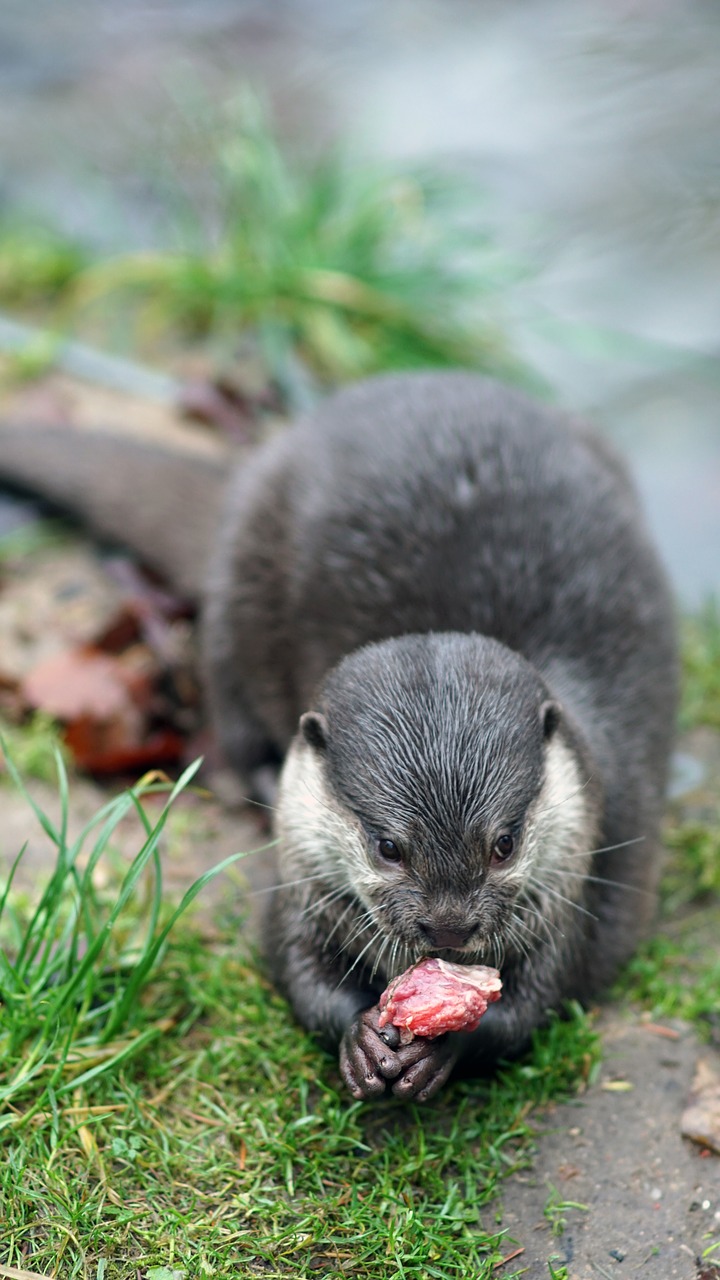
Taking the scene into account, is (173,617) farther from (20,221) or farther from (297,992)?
(20,221)

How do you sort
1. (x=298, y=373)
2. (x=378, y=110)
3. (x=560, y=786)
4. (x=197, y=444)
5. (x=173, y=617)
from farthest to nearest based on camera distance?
(x=378, y=110) < (x=298, y=373) < (x=197, y=444) < (x=173, y=617) < (x=560, y=786)

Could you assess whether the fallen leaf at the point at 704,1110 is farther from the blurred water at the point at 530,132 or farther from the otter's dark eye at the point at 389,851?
the blurred water at the point at 530,132

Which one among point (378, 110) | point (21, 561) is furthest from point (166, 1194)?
point (378, 110)

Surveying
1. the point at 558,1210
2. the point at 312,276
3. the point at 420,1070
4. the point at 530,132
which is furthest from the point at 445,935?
the point at 530,132

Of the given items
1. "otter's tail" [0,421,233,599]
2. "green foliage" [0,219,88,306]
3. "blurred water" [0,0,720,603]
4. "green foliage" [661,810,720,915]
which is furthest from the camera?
"green foliage" [0,219,88,306]

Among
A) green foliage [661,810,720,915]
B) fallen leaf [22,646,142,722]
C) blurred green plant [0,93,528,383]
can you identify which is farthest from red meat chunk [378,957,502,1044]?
blurred green plant [0,93,528,383]

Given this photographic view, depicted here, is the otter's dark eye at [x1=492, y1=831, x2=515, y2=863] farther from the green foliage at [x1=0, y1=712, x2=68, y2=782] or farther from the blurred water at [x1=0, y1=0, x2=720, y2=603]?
the green foliage at [x1=0, y1=712, x2=68, y2=782]

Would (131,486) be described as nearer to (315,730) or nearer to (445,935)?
(315,730)
